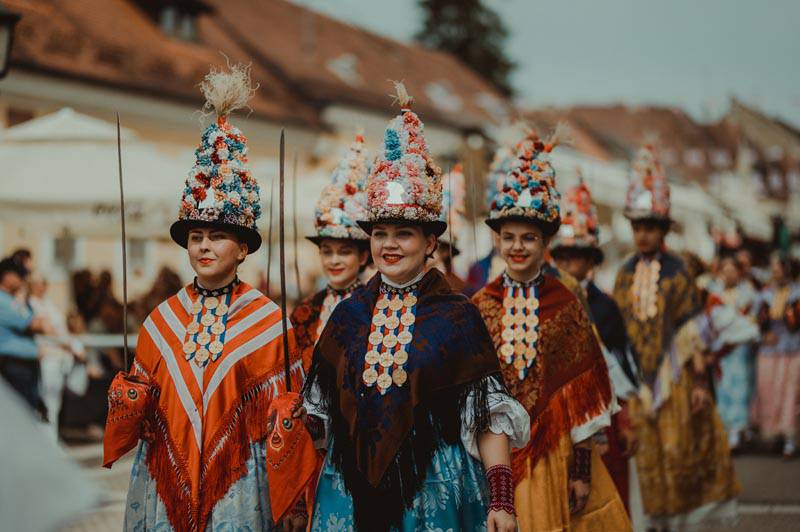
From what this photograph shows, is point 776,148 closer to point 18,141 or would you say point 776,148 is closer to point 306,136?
point 306,136

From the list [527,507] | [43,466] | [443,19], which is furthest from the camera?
[443,19]

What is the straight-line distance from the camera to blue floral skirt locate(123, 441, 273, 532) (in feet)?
15.5

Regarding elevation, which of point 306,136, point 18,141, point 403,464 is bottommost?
point 403,464

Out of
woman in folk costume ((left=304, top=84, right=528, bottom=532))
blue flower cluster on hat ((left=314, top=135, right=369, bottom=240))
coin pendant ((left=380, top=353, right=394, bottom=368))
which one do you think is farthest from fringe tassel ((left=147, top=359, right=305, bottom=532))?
blue flower cluster on hat ((left=314, top=135, right=369, bottom=240))

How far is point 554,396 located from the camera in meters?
5.73

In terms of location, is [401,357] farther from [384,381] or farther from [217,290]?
[217,290]

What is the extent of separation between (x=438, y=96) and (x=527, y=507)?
34879mm

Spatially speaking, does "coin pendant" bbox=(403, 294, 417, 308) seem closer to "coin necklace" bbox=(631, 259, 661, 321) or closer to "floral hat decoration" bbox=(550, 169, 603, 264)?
"floral hat decoration" bbox=(550, 169, 603, 264)

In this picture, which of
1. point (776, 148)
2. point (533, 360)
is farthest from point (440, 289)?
point (776, 148)

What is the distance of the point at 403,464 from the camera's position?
4340 mm

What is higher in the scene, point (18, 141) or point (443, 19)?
point (443, 19)

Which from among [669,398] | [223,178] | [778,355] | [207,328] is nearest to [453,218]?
[669,398]

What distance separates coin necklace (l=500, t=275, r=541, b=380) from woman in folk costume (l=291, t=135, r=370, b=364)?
2.97 feet

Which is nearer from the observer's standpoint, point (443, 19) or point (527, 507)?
point (527, 507)
